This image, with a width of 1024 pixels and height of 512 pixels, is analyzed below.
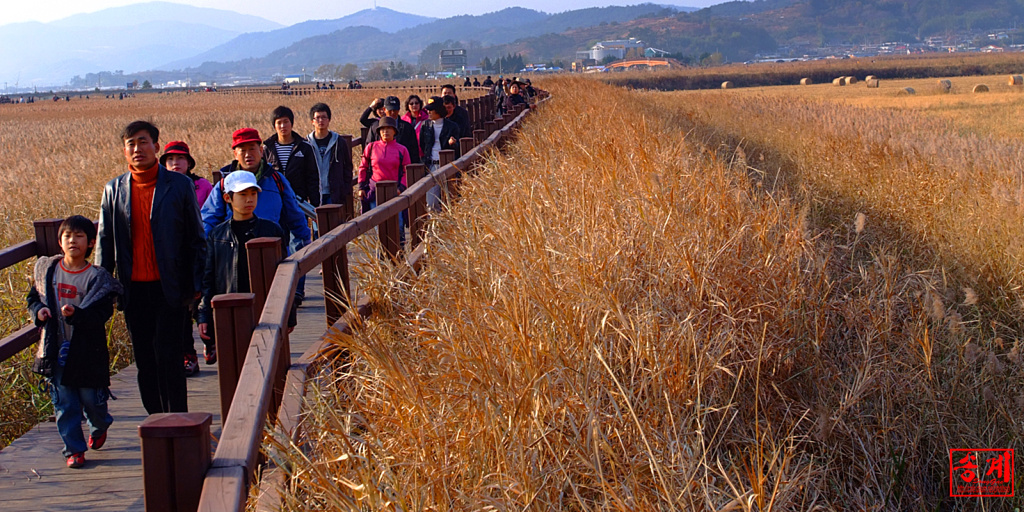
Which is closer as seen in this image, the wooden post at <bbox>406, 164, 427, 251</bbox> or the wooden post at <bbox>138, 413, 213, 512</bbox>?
the wooden post at <bbox>138, 413, 213, 512</bbox>

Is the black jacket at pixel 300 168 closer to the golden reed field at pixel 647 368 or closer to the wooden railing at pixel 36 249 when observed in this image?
the golden reed field at pixel 647 368

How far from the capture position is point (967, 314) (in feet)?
20.0

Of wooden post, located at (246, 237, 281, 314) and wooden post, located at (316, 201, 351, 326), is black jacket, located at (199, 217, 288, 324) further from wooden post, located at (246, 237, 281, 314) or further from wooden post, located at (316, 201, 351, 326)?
wooden post, located at (246, 237, 281, 314)

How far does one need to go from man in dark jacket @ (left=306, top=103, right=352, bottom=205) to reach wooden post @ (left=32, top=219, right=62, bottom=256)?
269cm

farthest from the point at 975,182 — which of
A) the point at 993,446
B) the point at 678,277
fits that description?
the point at 678,277

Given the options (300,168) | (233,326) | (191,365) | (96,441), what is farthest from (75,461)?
(300,168)

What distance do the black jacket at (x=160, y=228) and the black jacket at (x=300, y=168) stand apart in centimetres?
250

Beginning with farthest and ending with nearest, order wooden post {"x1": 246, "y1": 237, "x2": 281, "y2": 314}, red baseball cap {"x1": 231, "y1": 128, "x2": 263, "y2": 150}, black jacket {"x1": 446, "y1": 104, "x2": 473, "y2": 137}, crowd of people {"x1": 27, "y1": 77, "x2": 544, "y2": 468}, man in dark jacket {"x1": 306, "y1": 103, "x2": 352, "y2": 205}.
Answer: black jacket {"x1": 446, "y1": 104, "x2": 473, "y2": 137} → man in dark jacket {"x1": 306, "y1": 103, "x2": 352, "y2": 205} → red baseball cap {"x1": 231, "y1": 128, "x2": 263, "y2": 150} → crowd of people {"x1": 27, "y1": 77, "x2": 544, "y2": 468} → wooden post {"x1": 246, "y1": 237, "x2": 281, "y2": 314}

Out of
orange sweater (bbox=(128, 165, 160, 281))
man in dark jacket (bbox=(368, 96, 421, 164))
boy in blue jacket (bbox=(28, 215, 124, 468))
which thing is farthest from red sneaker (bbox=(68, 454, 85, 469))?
man in dark jacket (bbox=(368, 96, 421, 164))

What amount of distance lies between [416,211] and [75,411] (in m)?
2.66

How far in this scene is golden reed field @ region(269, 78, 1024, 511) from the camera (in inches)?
118

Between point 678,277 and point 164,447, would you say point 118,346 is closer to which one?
point 678,277

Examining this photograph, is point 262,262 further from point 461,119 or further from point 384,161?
point 461,119

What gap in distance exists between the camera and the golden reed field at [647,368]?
300 centimetres
